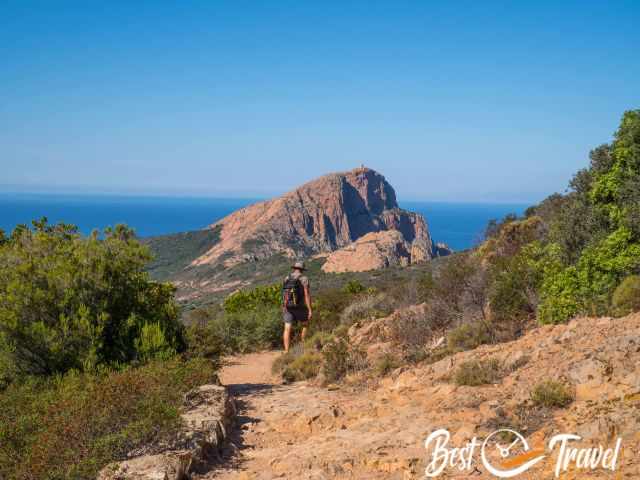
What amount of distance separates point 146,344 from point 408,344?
174 inches

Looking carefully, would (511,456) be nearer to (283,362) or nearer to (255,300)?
(283,362)

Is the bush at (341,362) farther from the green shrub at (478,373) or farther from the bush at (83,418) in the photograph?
the bush at (83,418)

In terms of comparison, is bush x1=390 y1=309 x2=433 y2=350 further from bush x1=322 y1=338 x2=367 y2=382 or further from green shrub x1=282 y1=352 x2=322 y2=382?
green shrub x1=282 y1=352 x2=322 y2=382

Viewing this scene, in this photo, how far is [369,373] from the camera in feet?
27.0

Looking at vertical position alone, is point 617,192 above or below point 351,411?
above

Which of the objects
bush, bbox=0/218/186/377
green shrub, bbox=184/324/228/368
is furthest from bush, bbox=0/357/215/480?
green shrub, bbox=184/324/228/368

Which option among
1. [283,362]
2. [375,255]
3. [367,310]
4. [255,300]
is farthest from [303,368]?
[375,255]

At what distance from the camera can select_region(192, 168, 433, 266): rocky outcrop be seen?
290 feet

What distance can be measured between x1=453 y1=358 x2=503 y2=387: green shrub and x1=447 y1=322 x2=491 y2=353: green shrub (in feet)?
4.35

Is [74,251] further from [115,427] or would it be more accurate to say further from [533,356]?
[533,356]

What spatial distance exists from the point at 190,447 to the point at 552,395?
3.54 metres

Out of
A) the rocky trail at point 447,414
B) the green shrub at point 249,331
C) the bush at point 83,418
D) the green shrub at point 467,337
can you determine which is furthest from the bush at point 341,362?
the green shrub at point 249,331

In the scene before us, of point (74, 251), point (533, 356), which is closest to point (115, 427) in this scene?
point (74, 251)

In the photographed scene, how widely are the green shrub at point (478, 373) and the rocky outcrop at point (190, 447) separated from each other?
285 cm
